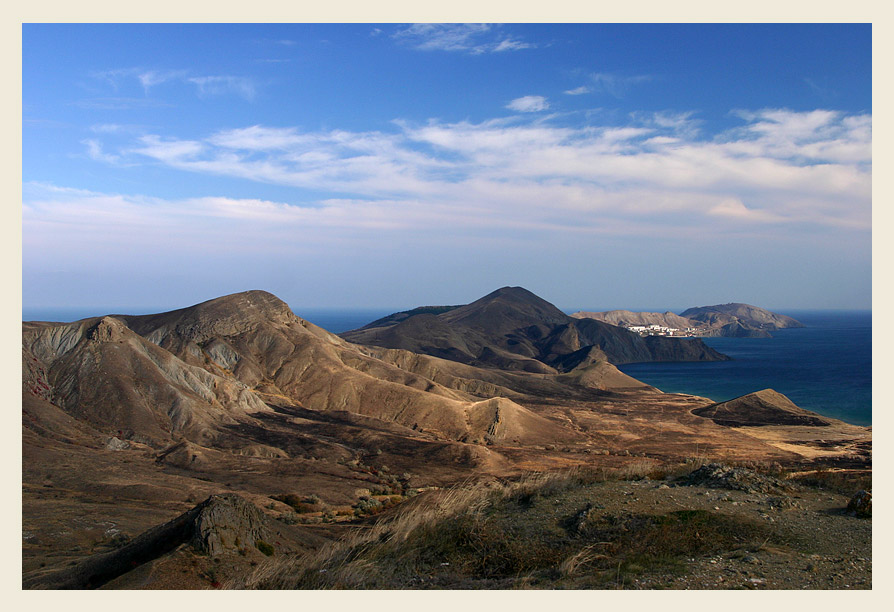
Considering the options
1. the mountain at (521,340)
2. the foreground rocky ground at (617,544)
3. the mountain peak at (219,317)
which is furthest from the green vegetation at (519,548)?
the mountain at (521,340)

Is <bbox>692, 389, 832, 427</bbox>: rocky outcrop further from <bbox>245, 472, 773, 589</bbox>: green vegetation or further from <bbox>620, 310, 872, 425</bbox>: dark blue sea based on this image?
<bbox>245, 472, 773, 589</bbox>: green vegetation

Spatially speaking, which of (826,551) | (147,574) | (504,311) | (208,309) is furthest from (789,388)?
(147,574)

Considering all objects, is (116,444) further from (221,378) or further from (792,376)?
(792,376)

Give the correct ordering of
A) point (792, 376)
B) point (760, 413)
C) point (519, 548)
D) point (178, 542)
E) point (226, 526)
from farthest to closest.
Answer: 1. point (792, 376)
2. point (760, 413)
3. point (226, 526)
4. point (178, 542)
5. point (519, 548)

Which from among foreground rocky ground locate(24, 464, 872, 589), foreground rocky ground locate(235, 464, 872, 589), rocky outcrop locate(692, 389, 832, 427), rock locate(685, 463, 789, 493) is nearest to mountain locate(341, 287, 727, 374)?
rocky outcrop locate(692, 389, 832, 427)

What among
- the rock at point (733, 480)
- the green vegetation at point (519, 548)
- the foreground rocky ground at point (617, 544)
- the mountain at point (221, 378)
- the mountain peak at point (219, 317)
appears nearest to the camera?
the foreground rocky ground at point (617, 544)

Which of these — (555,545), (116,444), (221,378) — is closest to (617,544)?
(555,545)

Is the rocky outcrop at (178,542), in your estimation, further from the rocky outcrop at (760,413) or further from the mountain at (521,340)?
the mountain at (521,340)
